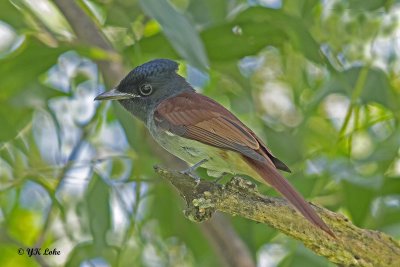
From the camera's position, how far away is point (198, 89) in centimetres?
577

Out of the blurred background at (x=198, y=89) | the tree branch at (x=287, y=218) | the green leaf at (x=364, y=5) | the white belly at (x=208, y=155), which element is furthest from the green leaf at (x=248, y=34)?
the tree branch at (x=287, y=218)

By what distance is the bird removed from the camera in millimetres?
3977

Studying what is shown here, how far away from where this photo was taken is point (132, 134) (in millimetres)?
4840

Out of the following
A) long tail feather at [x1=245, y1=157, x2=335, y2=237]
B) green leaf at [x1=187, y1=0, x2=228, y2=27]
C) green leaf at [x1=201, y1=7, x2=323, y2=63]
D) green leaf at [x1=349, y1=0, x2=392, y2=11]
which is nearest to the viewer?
long tail feather at [x1=245, y1=157, x2=335, y2=237]

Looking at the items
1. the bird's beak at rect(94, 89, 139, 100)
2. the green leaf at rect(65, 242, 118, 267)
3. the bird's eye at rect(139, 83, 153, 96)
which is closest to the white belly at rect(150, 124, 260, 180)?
the bird's beak at rect(94, 89, 139, 100)

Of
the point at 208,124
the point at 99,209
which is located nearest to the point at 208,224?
the point at 99,209

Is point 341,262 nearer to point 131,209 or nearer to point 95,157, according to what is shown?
point 131,209

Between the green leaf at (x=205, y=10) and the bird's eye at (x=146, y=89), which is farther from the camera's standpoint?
the green leaf at (x=205, y=10)

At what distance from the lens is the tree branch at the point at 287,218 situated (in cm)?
386

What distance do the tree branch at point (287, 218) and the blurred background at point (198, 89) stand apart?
526 millimetres

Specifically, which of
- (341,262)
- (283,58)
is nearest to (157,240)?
(283,58)

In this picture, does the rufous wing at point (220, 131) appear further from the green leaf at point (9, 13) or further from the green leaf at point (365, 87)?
the green leaf at point (9, 13)

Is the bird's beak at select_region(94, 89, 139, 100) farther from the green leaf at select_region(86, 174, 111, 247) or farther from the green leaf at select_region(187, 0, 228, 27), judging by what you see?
the green leaf at select_region(187, 0, 228, 27)

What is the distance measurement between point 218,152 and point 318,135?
5.22 feet
